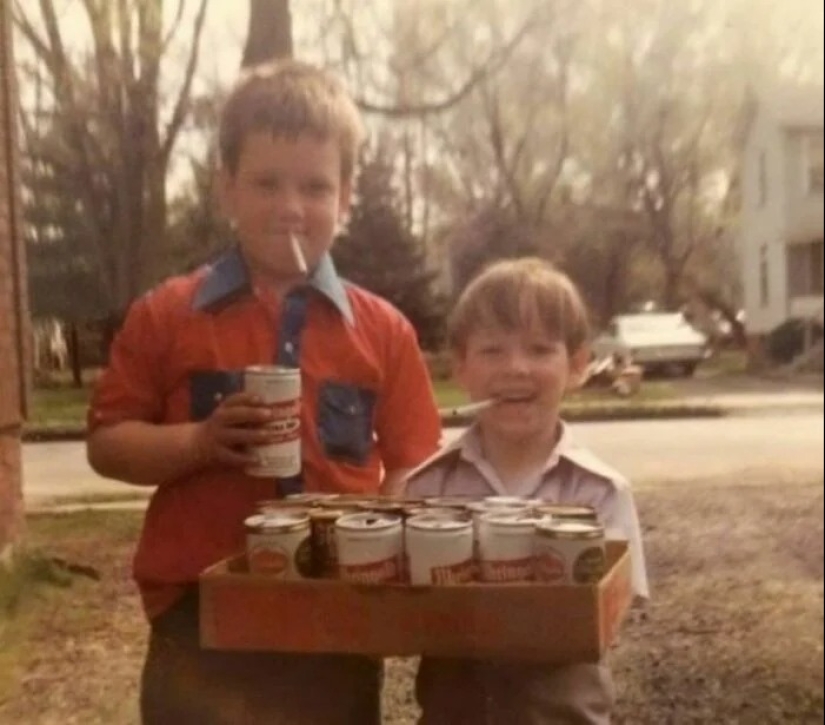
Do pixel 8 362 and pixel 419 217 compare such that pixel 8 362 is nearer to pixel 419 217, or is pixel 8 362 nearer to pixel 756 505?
pixel 419 217

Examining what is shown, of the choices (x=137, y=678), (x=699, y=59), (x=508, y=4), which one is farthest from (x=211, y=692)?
(x=699, y=59)

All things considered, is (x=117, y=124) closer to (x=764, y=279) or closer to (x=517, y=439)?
(x=517, y=439)

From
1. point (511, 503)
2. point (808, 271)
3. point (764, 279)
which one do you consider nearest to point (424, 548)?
point (511, 503)

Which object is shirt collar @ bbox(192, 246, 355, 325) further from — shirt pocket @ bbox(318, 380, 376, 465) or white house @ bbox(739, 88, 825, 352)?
white house @ bbox(739, 88, 825, 352)

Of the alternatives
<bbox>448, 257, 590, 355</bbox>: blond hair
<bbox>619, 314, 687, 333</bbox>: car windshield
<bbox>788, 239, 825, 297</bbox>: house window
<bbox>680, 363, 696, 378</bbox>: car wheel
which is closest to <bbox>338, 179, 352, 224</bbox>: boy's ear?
<bbox>448, 257, 590, 355</bbox>: blond hair

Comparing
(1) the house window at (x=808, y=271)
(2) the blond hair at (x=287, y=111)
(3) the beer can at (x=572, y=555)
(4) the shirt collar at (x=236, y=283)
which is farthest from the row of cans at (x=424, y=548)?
(1) the house window at (x=808, y=271)

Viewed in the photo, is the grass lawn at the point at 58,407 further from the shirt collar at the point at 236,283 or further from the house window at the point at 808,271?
the house window at the point at 808,271
